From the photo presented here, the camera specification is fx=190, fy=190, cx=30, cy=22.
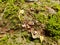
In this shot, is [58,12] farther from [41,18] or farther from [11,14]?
[11,14]

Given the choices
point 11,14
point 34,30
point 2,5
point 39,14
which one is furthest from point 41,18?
point 2,5

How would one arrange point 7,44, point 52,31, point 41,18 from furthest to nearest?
point 41,18
point 52,31
point 7,44

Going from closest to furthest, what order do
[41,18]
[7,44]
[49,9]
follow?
[7,44], [41,18], [49,9]

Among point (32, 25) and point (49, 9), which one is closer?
point (32, 25)

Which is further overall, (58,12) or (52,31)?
(58,12)

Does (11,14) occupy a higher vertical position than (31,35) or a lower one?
higher

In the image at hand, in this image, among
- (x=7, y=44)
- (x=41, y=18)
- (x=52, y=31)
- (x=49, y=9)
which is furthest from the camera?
(x=49, y=9)

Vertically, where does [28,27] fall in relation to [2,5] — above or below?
below

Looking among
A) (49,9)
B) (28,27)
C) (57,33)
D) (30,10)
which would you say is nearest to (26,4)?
(30,10)

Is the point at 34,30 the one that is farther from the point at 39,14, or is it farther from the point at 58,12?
the point at 58,12
